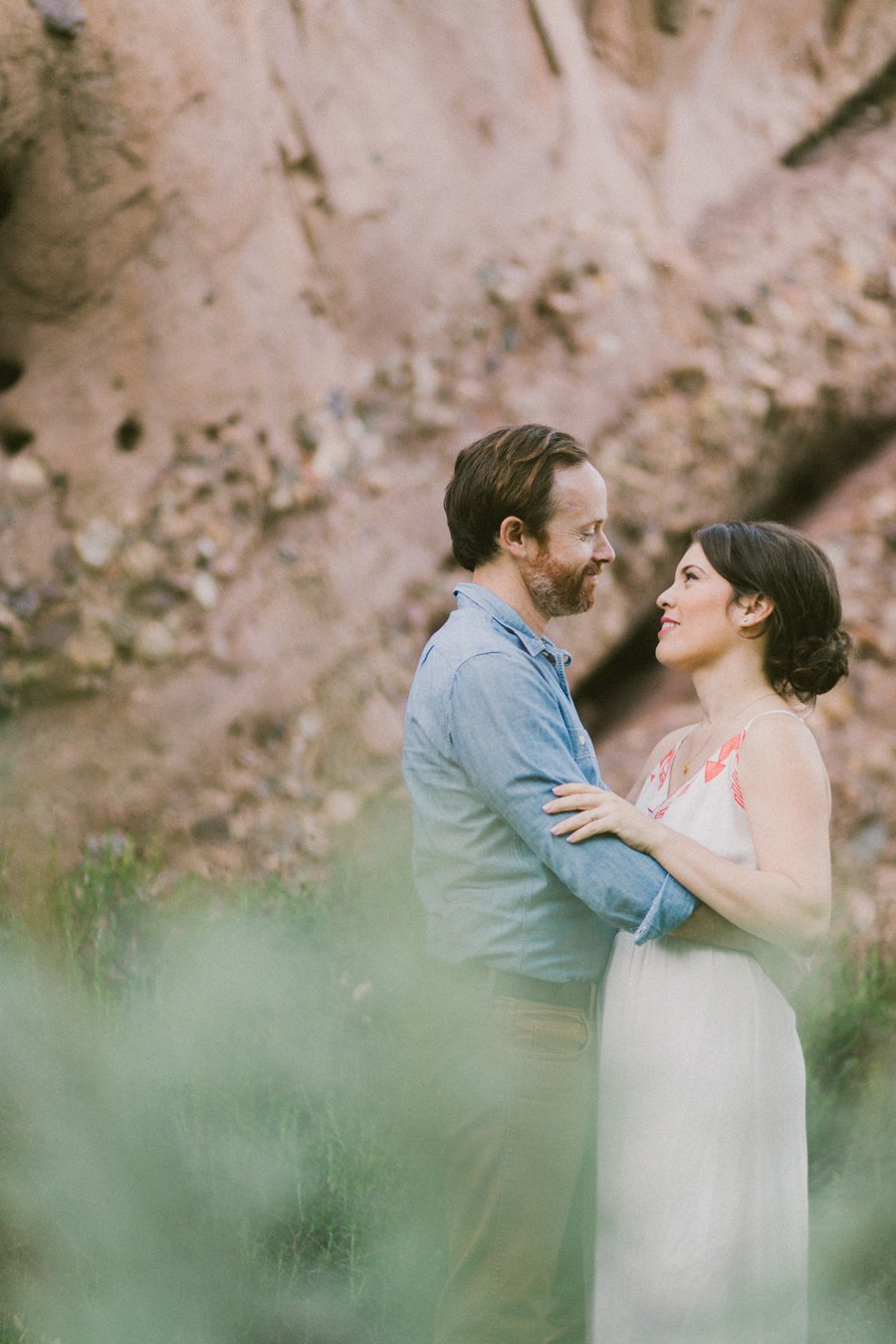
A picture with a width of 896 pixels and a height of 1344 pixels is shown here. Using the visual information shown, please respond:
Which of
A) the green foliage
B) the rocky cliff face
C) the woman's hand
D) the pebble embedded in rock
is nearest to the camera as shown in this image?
the woman's hand

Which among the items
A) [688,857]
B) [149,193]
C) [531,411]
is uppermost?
[149,193]

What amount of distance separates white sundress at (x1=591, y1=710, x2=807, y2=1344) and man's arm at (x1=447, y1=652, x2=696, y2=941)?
0.18 metres

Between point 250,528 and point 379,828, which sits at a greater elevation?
point 250,528

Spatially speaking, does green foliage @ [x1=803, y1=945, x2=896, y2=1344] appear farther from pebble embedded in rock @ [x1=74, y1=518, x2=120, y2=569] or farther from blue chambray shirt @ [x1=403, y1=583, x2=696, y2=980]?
pebble embedded in rock @ [x1=74, y1=518, x2=120, y2=569]

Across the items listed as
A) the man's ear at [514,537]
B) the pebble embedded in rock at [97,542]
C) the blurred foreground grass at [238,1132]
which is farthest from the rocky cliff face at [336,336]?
the man's ear at [514,537]

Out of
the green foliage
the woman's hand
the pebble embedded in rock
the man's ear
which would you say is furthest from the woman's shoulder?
the pebble embedded in rock

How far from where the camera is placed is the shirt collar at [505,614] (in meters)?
2.30

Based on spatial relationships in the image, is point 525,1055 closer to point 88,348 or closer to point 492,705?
point 492,705

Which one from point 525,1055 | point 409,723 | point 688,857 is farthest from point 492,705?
point 525,1055

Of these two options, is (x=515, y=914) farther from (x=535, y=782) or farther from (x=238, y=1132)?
(x=238, y=1132)

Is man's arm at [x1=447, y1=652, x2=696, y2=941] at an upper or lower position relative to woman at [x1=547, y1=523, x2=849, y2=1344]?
upper

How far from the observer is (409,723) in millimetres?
2336

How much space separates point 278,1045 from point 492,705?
127 cm

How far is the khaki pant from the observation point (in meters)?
2.13
